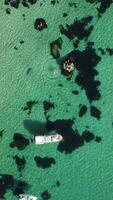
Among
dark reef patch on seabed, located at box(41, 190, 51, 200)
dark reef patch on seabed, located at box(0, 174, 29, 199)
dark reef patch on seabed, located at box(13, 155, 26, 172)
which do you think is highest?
dark reef patch on seabed, located at box(13, 155, 26, 172)

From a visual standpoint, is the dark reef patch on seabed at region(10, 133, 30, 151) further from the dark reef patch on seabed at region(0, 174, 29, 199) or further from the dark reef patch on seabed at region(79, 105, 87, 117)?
the dark reef patch on seabed at region(79, 105, 87, 117)

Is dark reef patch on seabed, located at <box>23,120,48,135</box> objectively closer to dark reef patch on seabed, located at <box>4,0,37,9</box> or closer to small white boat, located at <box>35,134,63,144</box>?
small white boat, located at <box>35,134,63,144</box>

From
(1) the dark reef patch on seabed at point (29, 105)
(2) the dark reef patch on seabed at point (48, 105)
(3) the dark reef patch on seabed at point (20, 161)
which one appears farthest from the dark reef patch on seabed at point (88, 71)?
(3) the dark reef patch on seabed at point (20, 161)

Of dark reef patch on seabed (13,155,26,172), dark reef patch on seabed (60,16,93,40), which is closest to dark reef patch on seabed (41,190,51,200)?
dark reef patch on seabed (13,155,26,172)

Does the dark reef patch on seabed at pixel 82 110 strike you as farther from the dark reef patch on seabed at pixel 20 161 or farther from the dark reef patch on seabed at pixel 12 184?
the dark reef patch on seabed at pixel 12 184

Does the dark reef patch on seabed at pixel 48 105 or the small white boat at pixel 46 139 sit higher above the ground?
the dark reef patch on seabed at pixel 48 105

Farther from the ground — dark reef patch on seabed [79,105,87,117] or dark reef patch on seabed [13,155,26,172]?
dark reef patch on seabed [79,105,87,117]
